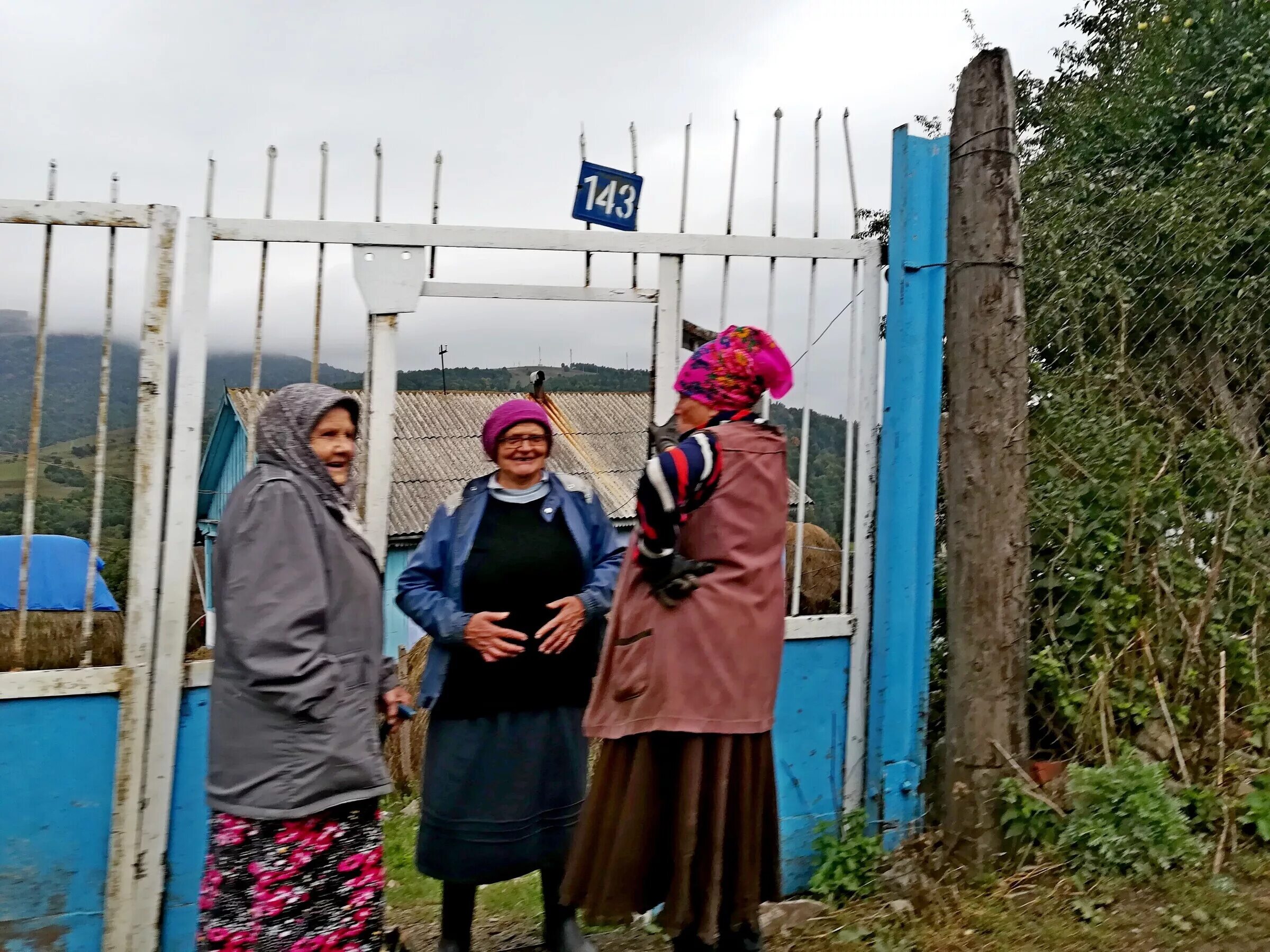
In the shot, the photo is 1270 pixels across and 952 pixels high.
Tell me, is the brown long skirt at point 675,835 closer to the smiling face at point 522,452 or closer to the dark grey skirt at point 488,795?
the dark grey skirt at point 488,795

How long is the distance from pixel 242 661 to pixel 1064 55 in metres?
10.5

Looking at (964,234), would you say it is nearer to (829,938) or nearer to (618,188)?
(618,188)

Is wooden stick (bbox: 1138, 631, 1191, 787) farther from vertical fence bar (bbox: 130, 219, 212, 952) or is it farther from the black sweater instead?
vertical fence bar (bbox: 130, 219, 212, 952)

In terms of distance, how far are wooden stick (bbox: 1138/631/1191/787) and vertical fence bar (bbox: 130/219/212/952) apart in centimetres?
315

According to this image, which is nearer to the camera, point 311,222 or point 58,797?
point 58,797

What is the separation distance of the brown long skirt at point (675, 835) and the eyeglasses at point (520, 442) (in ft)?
2.92

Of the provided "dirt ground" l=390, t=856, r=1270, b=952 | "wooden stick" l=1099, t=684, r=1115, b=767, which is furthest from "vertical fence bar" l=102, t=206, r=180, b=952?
"wooden stick" l=1099, t=684, r=1115, b=767

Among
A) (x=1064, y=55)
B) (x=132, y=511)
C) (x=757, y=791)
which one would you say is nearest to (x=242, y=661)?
(x=132, y=511)

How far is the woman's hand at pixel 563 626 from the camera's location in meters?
2.90

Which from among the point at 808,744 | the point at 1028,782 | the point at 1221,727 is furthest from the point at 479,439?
the point at 1221,727

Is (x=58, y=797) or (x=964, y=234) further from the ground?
(x=964, y=234)

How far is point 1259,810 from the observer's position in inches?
134

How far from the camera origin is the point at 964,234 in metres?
3.41

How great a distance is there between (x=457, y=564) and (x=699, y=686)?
827 mm
